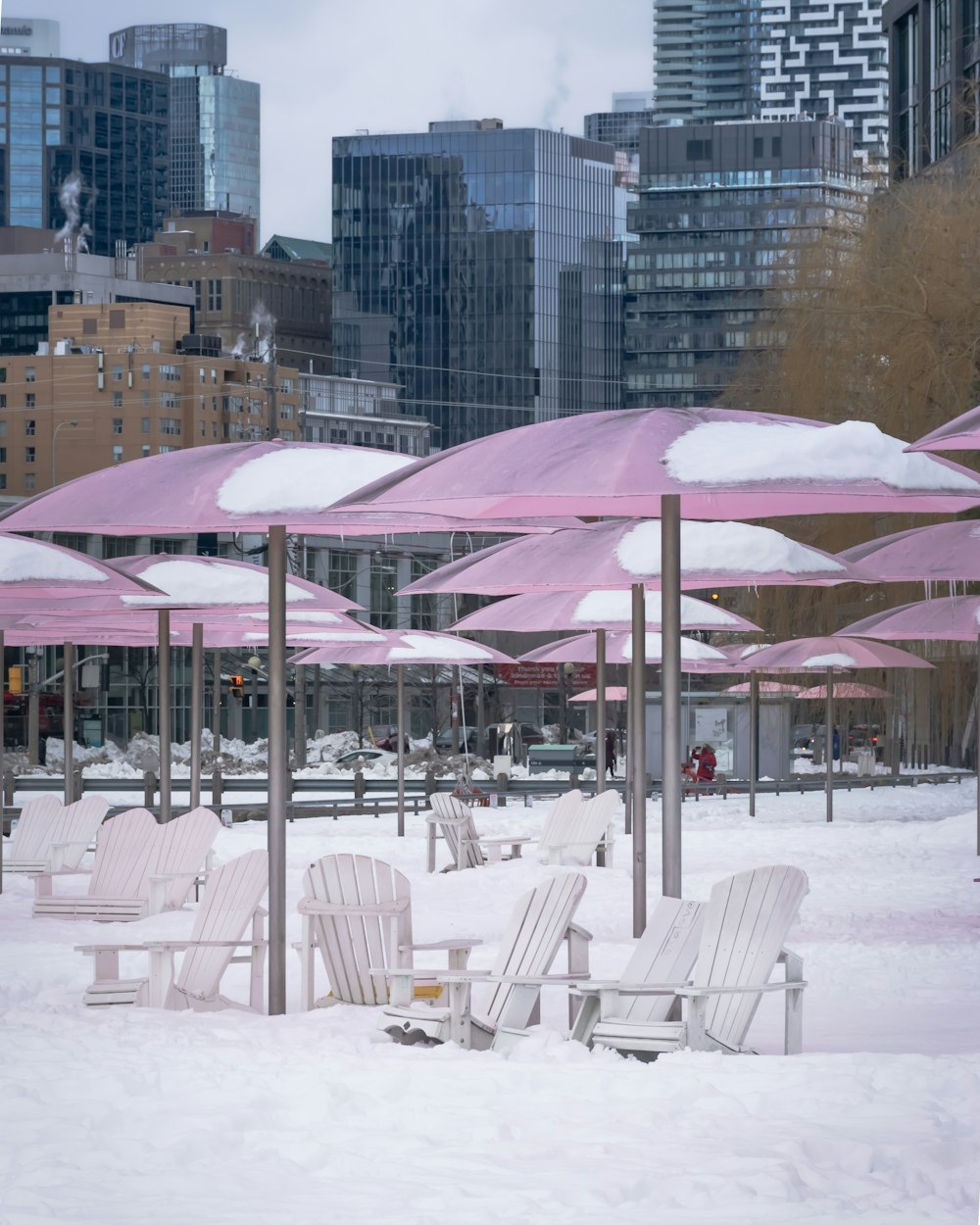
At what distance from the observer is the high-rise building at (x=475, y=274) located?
171m

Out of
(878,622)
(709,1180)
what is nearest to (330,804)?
(878,622)

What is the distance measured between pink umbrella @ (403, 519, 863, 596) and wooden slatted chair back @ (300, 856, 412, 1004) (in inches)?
114

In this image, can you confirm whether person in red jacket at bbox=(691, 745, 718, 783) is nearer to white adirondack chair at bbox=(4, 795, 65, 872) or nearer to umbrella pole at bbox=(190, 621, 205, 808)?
umbrella pole at bbox=(190, 621, 205, 808)

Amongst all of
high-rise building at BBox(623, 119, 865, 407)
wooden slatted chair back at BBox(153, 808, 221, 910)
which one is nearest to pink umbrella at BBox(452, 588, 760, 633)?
wooden slatted chair back at BBox(153, 808, 221, 910)

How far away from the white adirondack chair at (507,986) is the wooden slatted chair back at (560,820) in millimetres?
9839

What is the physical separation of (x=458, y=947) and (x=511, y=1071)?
1727 millimetres

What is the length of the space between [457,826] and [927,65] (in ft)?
172

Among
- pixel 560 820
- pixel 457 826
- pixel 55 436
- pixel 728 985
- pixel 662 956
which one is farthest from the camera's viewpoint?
pixel 55 436

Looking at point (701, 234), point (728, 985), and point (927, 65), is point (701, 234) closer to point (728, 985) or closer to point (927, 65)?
point (927, 65)

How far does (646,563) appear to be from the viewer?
12453 mm

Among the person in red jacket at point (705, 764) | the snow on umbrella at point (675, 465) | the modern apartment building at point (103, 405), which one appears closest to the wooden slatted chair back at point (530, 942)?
the snow on umbrella at point (675, 465)

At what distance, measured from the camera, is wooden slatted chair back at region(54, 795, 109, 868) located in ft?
56.2

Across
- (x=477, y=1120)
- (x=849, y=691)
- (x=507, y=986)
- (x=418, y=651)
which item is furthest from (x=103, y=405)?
(x=477, y=1120)

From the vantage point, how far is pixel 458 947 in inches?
366
